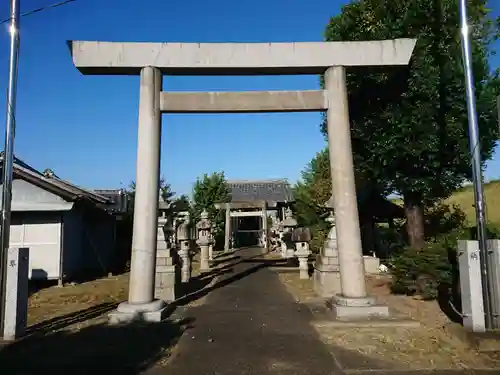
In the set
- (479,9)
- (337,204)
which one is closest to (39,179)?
(337,204)

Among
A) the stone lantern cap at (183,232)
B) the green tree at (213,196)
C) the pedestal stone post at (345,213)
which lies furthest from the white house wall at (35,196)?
the green tree at (213,196)

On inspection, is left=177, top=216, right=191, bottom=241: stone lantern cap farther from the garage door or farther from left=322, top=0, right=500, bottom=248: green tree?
left=322, top=0, right=500, bottom=248: green tree

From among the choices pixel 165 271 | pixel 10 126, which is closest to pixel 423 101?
pixel 165 271

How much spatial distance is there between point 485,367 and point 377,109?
8.22 metres

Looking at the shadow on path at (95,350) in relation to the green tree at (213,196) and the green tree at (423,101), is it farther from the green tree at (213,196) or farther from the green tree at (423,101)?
the green tree at (213,196)

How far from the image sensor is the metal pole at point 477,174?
20.7 feet

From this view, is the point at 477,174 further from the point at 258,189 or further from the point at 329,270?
the point at 258,189

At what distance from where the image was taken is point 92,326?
7.66 metres

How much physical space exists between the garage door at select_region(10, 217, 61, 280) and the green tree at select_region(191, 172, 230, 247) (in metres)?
17.5

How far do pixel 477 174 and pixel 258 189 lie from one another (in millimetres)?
35094

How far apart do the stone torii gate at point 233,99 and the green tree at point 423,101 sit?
8.95 ft

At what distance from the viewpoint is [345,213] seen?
813 centimetres

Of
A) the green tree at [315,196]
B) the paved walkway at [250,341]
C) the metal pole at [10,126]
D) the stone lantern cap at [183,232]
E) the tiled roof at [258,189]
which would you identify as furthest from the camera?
the tiled roof at [258,189]

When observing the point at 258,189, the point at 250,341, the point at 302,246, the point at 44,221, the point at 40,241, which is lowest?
the point at 250,341
